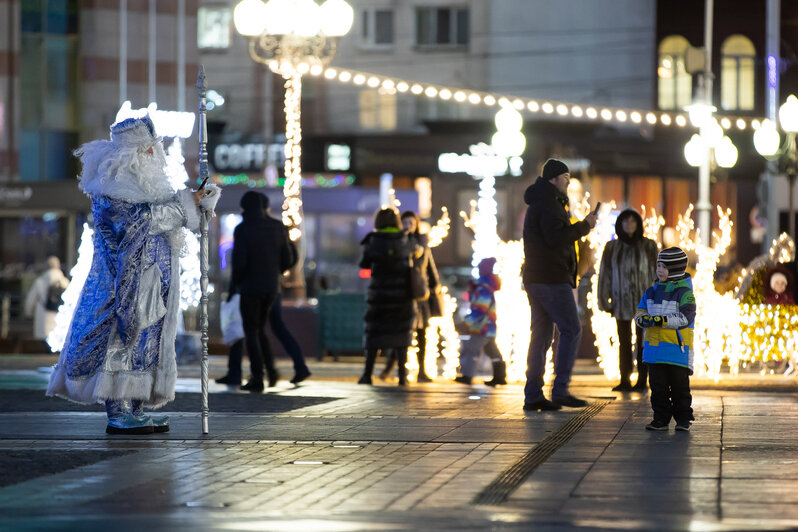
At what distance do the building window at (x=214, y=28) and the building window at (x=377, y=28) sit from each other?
161 inches

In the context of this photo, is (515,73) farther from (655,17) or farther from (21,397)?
(21,397)

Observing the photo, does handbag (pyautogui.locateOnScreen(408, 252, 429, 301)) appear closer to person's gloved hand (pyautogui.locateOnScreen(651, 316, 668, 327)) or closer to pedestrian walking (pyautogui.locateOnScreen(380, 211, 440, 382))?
pedestrian walking (pyautogui.locateOnScreen(380, 211, 440, 382))

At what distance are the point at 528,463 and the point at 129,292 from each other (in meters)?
2.74

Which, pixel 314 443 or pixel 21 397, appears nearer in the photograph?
pixel 314 443

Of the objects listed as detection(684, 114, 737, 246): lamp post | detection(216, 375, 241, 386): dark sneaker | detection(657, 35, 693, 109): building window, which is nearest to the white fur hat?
detection(216, 375, 241, 386): dark sneaker

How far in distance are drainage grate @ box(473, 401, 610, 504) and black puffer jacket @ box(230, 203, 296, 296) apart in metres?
4.00

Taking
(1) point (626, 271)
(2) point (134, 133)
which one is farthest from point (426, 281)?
(2) point (134, 133)

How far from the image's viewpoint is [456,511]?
660 cm

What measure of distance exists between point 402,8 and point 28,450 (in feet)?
129

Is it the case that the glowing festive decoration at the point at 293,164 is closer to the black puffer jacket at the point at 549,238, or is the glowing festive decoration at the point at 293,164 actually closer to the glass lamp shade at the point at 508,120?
the glass lamp shade at the point at 508,120

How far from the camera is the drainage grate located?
702 cm

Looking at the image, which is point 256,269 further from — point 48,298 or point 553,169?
point 48,298

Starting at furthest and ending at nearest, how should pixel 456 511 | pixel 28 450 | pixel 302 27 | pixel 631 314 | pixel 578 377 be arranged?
pixel 302 27 → pixel 578 377 → pixel 631 314 → pixel 28 450 → pixel 456 511

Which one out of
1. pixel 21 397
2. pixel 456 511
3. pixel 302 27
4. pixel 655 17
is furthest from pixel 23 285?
pixel 456 511
